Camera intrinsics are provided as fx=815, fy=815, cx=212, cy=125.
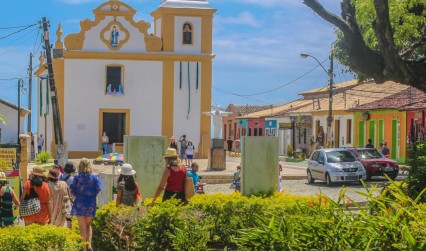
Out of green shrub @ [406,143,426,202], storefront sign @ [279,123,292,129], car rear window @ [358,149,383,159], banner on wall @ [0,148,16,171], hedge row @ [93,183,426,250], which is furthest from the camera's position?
storefront sign @ [279,123,292,129]

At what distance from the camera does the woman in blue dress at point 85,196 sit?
11.0m

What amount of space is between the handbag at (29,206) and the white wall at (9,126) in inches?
1168

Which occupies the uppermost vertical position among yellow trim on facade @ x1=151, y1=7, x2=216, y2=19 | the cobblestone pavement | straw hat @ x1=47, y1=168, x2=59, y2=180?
yellow trim on facade @ x1=151, y1=7, x2=216, y2=19

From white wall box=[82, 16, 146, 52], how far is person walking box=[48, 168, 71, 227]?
30837mm

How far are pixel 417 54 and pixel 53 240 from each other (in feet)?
52.8

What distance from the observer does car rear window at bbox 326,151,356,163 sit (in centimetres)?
2693

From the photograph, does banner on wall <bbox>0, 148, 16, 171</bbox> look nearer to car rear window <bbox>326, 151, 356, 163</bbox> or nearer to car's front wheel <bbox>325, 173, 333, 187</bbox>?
car's front wheel <bbox>325, 173, 333, 187</bbox>

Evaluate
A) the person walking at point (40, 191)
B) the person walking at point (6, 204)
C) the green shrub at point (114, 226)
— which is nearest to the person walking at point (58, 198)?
the person walking at point (6, 204)

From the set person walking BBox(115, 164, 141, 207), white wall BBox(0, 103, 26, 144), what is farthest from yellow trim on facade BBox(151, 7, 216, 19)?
person walking BBox(115, 164, 141, 207)

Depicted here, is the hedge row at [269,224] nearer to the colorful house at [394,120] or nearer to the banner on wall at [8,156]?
the banner on wall at [8,156]

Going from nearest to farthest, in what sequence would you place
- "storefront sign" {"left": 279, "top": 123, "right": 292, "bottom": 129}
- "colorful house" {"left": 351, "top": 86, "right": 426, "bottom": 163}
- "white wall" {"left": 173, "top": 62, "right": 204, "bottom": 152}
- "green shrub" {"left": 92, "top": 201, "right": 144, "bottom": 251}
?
"green shrub" {"left": 92, "top": 201, "right": 144, "bottom": 251}, "colorful house" {"left": 351, "top": 86, "right": 426, "bottom": 163}, "white wall" {"left": 173, "top": 62, "right": 204, "bottom": 152}, "storefront sign" {"left": 279, "top": 123, "right": 292, "bottom": 129}

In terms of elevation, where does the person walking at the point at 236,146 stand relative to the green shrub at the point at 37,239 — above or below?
above

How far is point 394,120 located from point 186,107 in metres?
10.9

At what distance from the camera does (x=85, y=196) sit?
36.7 feet
